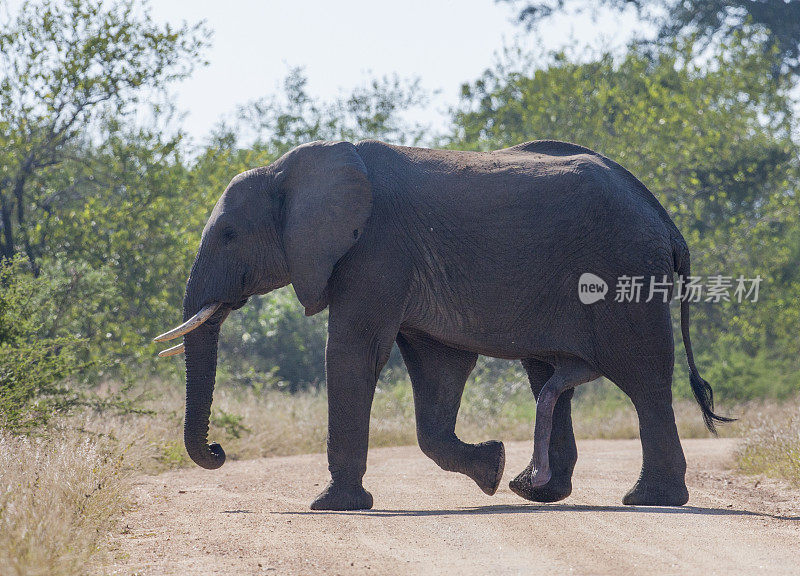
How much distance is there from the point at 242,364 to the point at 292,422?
6281 mm

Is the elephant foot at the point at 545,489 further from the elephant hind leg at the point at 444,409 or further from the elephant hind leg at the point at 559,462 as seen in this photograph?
the elephant hind leg at the point at 444,409

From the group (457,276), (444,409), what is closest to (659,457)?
(444,409)

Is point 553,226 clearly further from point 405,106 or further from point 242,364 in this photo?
point 405,106

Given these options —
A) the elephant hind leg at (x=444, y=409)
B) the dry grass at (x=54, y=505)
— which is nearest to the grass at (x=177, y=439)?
the dry grass at (x=54, y=505)

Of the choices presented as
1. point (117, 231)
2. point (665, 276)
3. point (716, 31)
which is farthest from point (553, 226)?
point (716, 31)

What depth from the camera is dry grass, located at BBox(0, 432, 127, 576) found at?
5391mm

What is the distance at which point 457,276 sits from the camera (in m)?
8.63

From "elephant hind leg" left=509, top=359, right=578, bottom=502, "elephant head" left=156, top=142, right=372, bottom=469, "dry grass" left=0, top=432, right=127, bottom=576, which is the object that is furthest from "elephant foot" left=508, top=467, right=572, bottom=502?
"dry grass" left=0, top=432, right=127, bottom=576

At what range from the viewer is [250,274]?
8.94 meters

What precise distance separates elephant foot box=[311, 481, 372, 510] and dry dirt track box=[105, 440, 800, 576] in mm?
179

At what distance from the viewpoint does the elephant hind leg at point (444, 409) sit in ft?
28.6

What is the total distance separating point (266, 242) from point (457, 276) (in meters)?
1.70

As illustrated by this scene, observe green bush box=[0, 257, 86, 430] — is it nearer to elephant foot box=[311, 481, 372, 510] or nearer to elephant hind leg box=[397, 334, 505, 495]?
elephant foot box=[311, 481, 372, 510]

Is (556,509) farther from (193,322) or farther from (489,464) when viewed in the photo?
(193,322)
